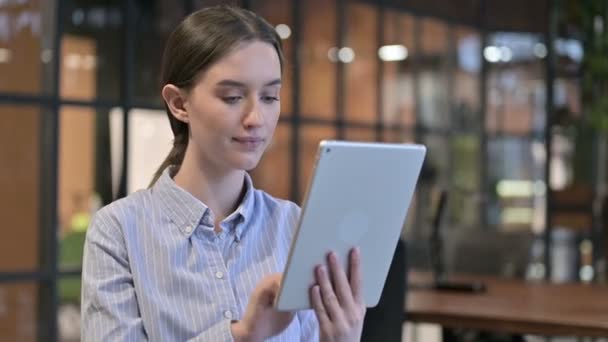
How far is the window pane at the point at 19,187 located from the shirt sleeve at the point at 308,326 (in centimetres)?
286

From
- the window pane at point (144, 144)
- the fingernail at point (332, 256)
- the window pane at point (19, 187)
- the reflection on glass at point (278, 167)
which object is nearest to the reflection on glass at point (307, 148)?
the reflection on glass at point (278, 167)

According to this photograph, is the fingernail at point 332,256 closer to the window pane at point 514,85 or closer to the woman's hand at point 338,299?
the woman's hand at point 338,299

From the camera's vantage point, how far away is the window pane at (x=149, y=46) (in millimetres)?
4672

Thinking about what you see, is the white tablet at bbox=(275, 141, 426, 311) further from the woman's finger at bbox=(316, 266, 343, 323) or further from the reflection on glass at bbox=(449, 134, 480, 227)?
the reflection on glass at bbox=(449, 134, 480, 227)

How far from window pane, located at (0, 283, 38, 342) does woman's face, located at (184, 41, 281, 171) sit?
9.74ft

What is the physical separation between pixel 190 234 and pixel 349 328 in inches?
12.3

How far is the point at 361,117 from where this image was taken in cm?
656

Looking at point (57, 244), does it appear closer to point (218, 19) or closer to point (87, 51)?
point (87, 51)

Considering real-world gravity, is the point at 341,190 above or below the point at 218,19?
below

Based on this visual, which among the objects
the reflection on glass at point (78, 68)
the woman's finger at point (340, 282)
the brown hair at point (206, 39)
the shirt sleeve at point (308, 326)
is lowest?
the shirt sleeve at point (308, 326)

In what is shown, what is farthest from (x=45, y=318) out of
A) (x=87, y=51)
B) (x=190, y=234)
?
(x=190, y=234)

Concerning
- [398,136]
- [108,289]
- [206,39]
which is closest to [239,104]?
[206,39]

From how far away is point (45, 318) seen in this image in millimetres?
4219

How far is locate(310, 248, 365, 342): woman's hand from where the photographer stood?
1.29 meters
